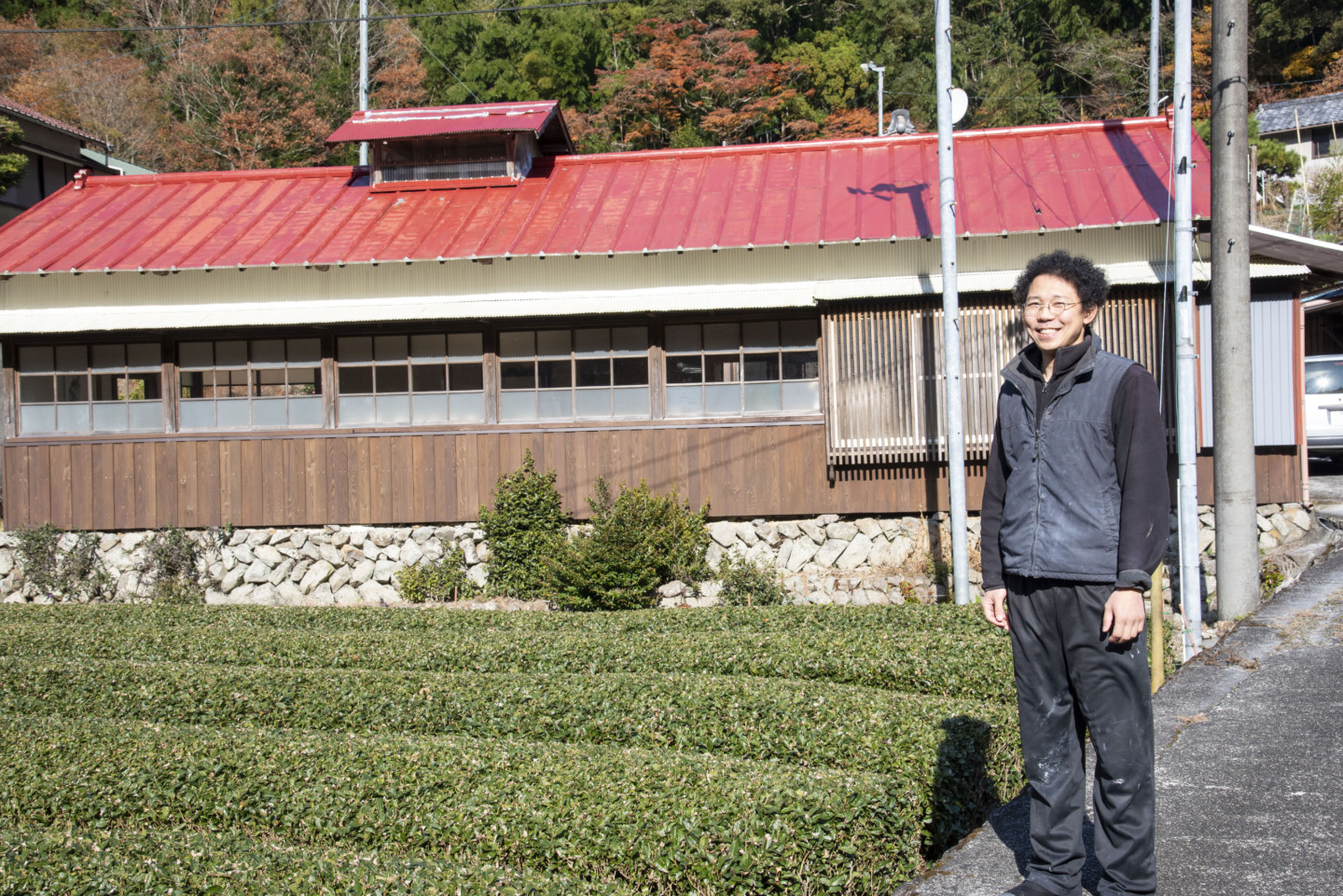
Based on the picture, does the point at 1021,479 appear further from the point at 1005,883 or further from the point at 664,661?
the point at 664,661

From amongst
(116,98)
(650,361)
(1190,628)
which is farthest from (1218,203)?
(116,98)

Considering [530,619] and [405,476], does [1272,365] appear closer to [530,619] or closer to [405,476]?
[530,619]

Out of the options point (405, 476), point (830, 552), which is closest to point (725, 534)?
point (830, 552)

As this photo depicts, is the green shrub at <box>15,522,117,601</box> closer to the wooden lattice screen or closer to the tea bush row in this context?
the tea bush row

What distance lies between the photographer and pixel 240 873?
4.11 meters

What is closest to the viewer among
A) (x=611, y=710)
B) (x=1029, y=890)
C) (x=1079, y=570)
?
(x=1079, y=570)

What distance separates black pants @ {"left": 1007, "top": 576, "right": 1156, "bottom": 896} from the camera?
3.45 m

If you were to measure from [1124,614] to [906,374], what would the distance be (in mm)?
9346

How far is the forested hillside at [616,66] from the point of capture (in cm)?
3156

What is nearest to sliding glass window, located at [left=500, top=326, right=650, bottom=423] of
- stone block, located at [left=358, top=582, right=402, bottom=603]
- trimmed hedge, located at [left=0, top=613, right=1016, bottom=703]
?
stone block, located at [left=358, top=582, right=402, bottom=603]

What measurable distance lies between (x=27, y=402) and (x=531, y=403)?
22.6ft

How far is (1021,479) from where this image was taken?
12.2 ft

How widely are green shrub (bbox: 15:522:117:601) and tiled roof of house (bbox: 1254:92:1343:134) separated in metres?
33.8

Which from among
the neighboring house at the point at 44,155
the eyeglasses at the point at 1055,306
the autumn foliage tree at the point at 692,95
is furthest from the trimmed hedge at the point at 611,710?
the autumn foliage tree at the point at 692,95
